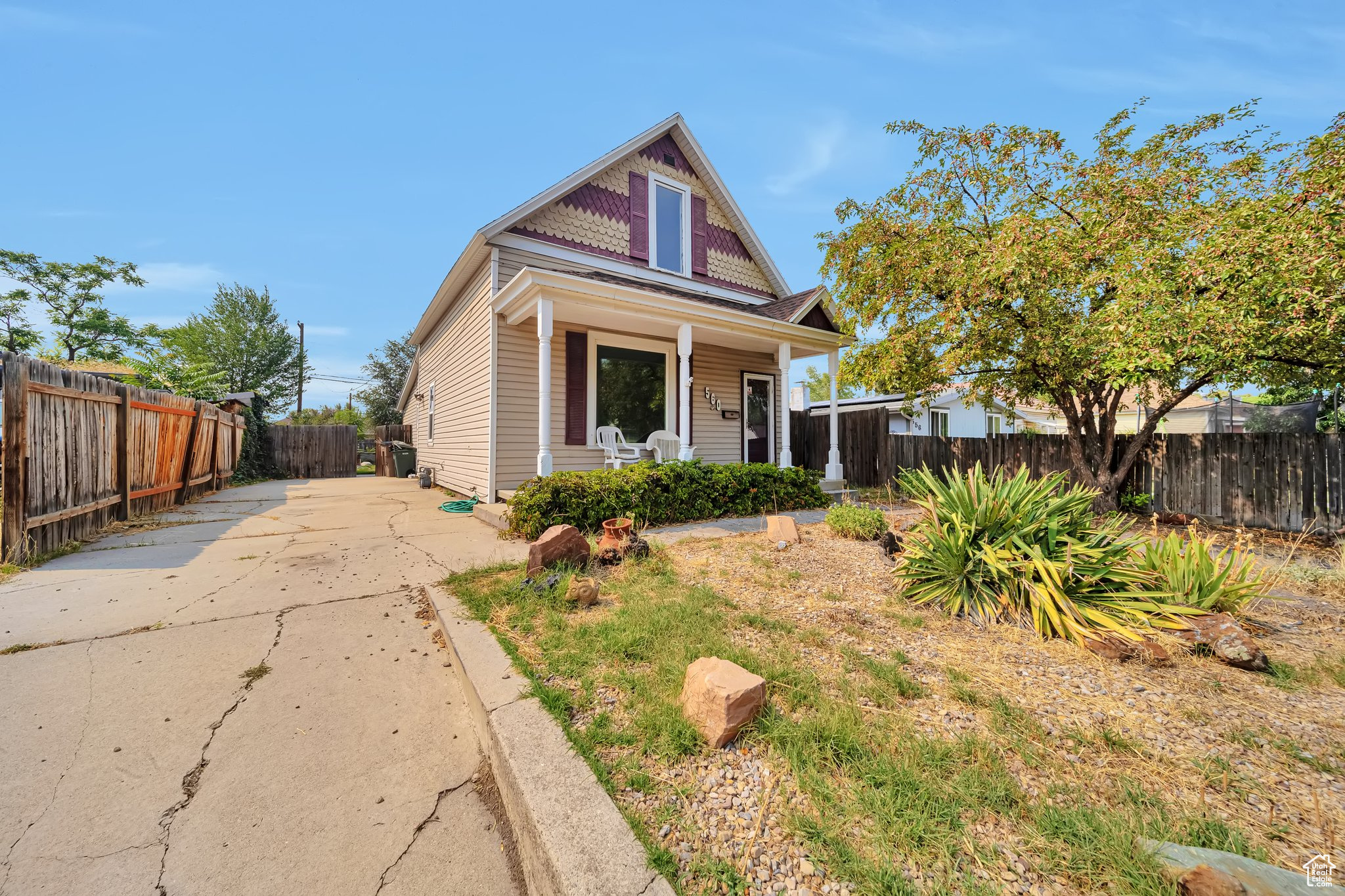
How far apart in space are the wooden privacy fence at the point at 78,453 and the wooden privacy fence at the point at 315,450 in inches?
336

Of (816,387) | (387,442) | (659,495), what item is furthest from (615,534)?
(816,387)

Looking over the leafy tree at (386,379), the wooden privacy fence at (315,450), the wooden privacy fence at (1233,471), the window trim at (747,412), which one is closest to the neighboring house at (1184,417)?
the wooden privacy fence at (1233,471)

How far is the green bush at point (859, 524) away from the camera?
5109 millimetres

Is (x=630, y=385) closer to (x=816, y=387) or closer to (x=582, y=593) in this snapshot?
(x=582, y=593)

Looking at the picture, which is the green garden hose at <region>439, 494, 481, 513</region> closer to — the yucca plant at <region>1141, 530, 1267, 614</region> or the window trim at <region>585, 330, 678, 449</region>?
the window trim at <region>585, 330, 678, 449</region>

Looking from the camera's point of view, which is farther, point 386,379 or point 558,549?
point 386,379

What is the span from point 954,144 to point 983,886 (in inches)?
330

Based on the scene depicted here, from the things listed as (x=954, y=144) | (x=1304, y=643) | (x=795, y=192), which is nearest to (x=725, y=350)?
(x=954, y=144)

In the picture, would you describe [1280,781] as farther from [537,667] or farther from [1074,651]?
[537,667]

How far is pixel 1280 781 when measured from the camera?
4.90 feet

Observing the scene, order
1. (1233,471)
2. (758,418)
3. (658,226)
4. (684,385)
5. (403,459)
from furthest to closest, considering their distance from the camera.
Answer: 1. (403,459)
2. (758,418)
3. (658,226)
4. (684,385)
5. (1233,471)

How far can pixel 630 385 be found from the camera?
848 centimetres

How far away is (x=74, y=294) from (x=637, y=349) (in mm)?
28294

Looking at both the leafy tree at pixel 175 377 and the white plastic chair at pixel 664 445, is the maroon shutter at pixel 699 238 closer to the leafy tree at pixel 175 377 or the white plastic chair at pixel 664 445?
the white plastic chair at pixel 664 445
